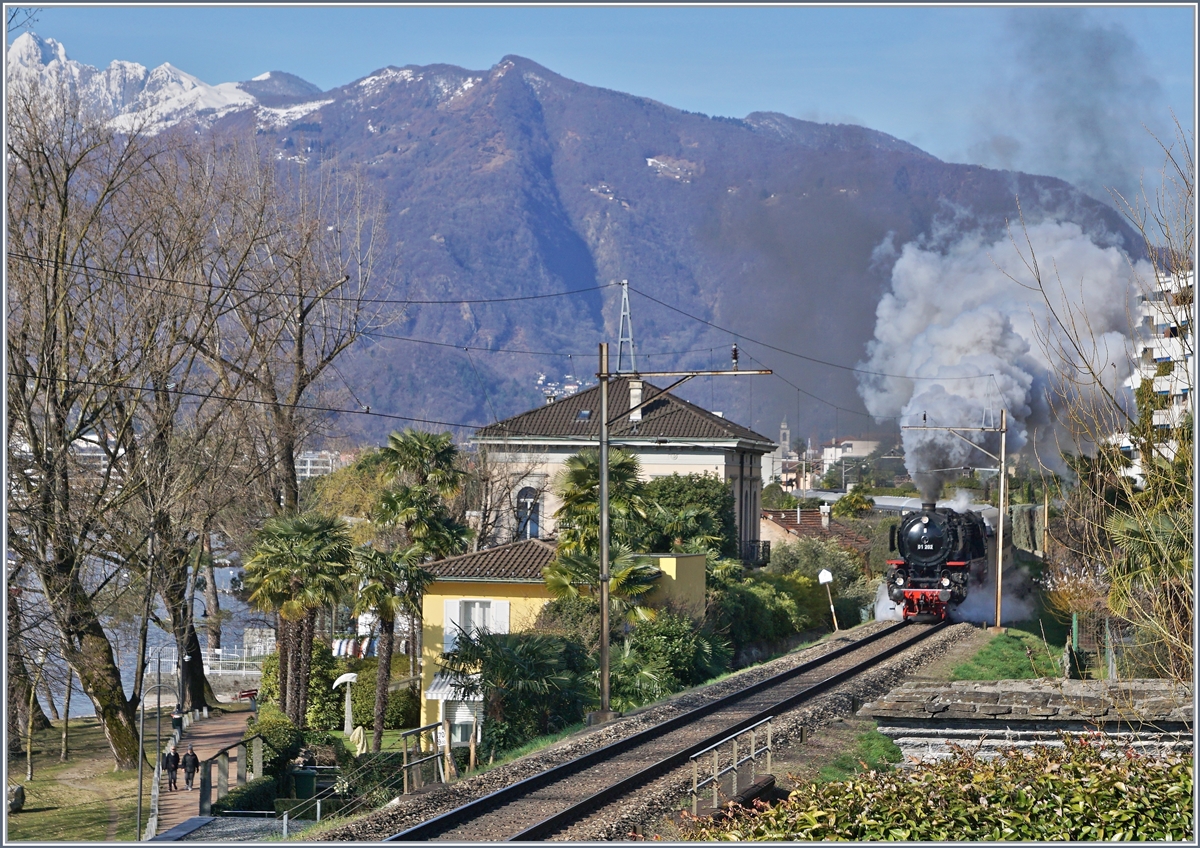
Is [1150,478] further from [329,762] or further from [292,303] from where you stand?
[292,303]

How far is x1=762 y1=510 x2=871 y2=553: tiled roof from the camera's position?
64938mm

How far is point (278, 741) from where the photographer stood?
3106 centimetres

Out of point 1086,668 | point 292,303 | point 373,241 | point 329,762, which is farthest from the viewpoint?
point 373,241

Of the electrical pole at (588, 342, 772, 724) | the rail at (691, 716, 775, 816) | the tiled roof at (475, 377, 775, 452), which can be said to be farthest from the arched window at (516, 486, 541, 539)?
the rail at (691, 716, 775, 816)

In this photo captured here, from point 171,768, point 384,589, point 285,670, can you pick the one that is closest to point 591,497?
point 384,589

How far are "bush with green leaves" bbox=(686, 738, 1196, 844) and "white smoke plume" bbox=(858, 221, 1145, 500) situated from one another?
3289mm

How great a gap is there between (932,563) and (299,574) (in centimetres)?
1923

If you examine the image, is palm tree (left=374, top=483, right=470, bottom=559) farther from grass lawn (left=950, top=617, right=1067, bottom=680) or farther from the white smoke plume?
the white smoke plume

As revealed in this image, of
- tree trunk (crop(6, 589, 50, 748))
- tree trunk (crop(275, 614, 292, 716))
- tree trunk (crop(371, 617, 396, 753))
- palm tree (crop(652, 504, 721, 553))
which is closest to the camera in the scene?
tree trunk (crop(6, 589, 50, 748))

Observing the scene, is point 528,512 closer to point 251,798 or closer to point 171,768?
point 171,768

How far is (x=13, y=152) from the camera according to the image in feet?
100

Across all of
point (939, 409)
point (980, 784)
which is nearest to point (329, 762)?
point (980, 784)

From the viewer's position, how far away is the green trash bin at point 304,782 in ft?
101

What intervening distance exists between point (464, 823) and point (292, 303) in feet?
109
